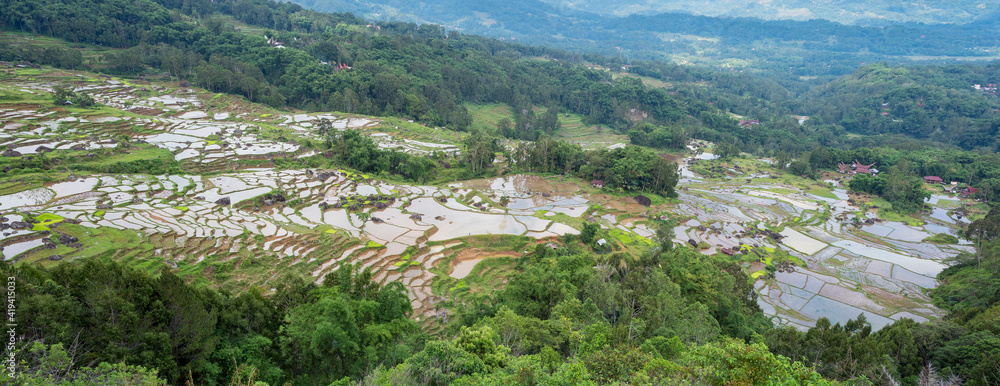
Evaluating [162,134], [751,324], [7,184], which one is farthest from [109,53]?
[751,324]

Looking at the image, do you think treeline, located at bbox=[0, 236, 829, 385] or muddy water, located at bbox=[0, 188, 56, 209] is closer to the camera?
treeline, located at bbox=[0, 236, 829, 385]

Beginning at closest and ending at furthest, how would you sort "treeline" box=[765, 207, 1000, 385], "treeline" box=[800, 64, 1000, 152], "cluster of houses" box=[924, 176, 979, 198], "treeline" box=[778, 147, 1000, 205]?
"treeline" box=[765, 207, 1000, 385]
"treeline" box=[778, 147, 1000, 205]
"cluster of houses" box=[924, 176, 979, 198]
"treeline" box=[800, 64, 1000, 152]

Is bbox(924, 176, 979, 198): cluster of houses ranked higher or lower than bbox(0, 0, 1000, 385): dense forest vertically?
lower

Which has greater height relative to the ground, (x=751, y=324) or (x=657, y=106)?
(x=657, y=106)

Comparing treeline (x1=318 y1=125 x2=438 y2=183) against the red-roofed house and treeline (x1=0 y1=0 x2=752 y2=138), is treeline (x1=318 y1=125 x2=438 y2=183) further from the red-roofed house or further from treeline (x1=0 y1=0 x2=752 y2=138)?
the red-roofed house

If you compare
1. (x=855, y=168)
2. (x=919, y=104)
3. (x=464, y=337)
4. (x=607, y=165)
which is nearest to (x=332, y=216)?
(x=464, y=337)

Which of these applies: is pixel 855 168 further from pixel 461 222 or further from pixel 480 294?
pixel 480 294

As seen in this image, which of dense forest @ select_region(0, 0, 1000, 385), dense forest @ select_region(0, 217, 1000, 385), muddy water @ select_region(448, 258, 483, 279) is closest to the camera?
dense forest @ select_region(0, 217, 1000, 385)

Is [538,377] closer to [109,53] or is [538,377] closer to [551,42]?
[109,53]

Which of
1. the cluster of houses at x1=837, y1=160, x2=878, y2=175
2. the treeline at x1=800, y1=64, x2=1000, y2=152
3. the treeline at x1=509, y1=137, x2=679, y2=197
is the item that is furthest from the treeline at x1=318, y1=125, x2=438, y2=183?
the treeline at x1=800, y1=64, x2=1000, y2=152
